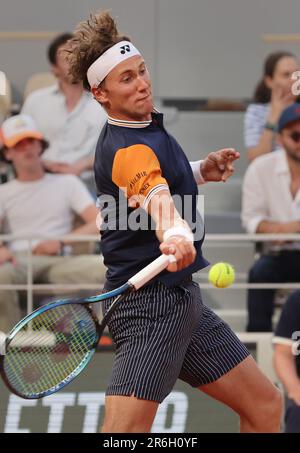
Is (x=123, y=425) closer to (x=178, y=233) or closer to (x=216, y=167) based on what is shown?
(x=178, y=233)

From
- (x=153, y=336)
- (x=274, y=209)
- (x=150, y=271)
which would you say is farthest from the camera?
(x=274, y=209)

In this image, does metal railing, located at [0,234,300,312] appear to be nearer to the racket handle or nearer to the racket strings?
the racket strings

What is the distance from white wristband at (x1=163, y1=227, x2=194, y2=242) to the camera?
12.1ft

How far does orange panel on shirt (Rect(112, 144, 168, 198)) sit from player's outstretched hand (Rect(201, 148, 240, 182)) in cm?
47

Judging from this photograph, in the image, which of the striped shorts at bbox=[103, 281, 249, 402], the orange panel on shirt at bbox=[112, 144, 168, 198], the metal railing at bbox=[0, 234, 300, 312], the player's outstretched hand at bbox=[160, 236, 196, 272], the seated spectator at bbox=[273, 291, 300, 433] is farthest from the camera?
the metal railing at bbox=[0, 234, 300, 312]

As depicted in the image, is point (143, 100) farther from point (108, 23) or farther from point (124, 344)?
point (124, 344)

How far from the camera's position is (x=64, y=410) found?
6.48m

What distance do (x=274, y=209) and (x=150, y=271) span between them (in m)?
3.33

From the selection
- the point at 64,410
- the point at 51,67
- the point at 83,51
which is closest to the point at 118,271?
the point at 83,51

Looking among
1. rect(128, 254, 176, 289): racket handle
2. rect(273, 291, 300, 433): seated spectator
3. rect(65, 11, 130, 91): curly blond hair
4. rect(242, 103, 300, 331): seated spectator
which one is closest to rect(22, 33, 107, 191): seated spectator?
rect(242, 103, 300, 331): seated spectator

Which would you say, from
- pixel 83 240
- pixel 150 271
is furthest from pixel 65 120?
pixel 150 271

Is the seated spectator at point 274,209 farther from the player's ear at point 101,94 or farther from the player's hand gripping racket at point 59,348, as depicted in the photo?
the player's ear at point 101,94

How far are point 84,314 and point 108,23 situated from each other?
1055mm

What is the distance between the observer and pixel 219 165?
429 centimetres
